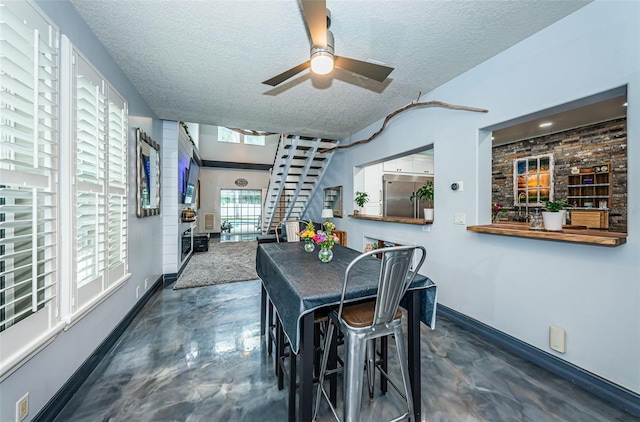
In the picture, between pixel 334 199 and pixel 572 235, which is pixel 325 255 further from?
pixel 334 199

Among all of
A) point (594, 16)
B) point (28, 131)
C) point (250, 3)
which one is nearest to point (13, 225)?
point (28, 131)

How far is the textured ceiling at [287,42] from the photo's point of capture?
1.74 metres

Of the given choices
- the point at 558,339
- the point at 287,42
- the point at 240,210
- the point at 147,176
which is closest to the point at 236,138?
the point at 240,210

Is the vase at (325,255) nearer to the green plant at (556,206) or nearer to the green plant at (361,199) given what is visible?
the green plant at (556,206)

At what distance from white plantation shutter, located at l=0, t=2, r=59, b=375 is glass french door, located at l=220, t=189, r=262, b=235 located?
876cm

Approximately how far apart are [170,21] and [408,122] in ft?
9.25

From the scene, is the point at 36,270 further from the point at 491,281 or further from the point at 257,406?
the point at 491,281

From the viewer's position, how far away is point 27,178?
→ 1274 mm

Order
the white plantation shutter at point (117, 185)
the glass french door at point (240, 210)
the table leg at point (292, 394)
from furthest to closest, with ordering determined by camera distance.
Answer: the glass french door at point (240, 210) → the white plantation shutter at point (117, 185) → the table leg at point (292, 394)

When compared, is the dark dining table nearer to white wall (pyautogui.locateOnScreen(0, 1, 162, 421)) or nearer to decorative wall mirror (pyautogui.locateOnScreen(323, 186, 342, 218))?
white wall (pyautogui.locateOnScreen(0, 1, 162, 421))

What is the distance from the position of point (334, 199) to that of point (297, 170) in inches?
43.2

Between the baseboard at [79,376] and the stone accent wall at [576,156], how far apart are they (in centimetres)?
590

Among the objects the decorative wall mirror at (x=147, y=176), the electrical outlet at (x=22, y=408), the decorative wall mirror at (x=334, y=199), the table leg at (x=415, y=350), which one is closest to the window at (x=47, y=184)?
the electrical outlet at (x=22, y=408)

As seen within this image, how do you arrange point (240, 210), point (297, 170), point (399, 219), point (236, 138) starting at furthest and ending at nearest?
point (240, 210) < point (236, 138) < point (297, 170) < point (399, 219)
